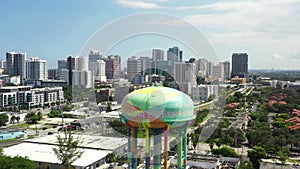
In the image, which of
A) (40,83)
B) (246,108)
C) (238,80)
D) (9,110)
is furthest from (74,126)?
(238,80)

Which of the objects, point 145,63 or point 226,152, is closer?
point 145,63

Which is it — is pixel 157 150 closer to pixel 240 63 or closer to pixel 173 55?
pixel 173 55

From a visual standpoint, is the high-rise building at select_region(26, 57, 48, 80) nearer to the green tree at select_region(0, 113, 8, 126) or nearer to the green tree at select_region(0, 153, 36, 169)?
the green tree at select_region(0, 113, 8, 126)

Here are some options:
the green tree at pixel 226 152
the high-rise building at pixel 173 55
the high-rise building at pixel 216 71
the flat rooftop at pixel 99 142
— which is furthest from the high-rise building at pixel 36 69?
the high-rise building at pixel 173 55

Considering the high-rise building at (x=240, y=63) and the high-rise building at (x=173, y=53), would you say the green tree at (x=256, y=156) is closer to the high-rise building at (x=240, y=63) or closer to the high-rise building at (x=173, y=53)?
the high-rise building at (x=173, y=53)

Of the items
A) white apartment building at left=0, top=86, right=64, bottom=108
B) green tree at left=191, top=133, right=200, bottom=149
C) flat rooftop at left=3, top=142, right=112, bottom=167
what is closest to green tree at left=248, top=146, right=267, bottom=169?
green tree at left=191, top=133, right=200, bottom=149

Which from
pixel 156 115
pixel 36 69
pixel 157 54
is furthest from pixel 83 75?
pixel 36 69
